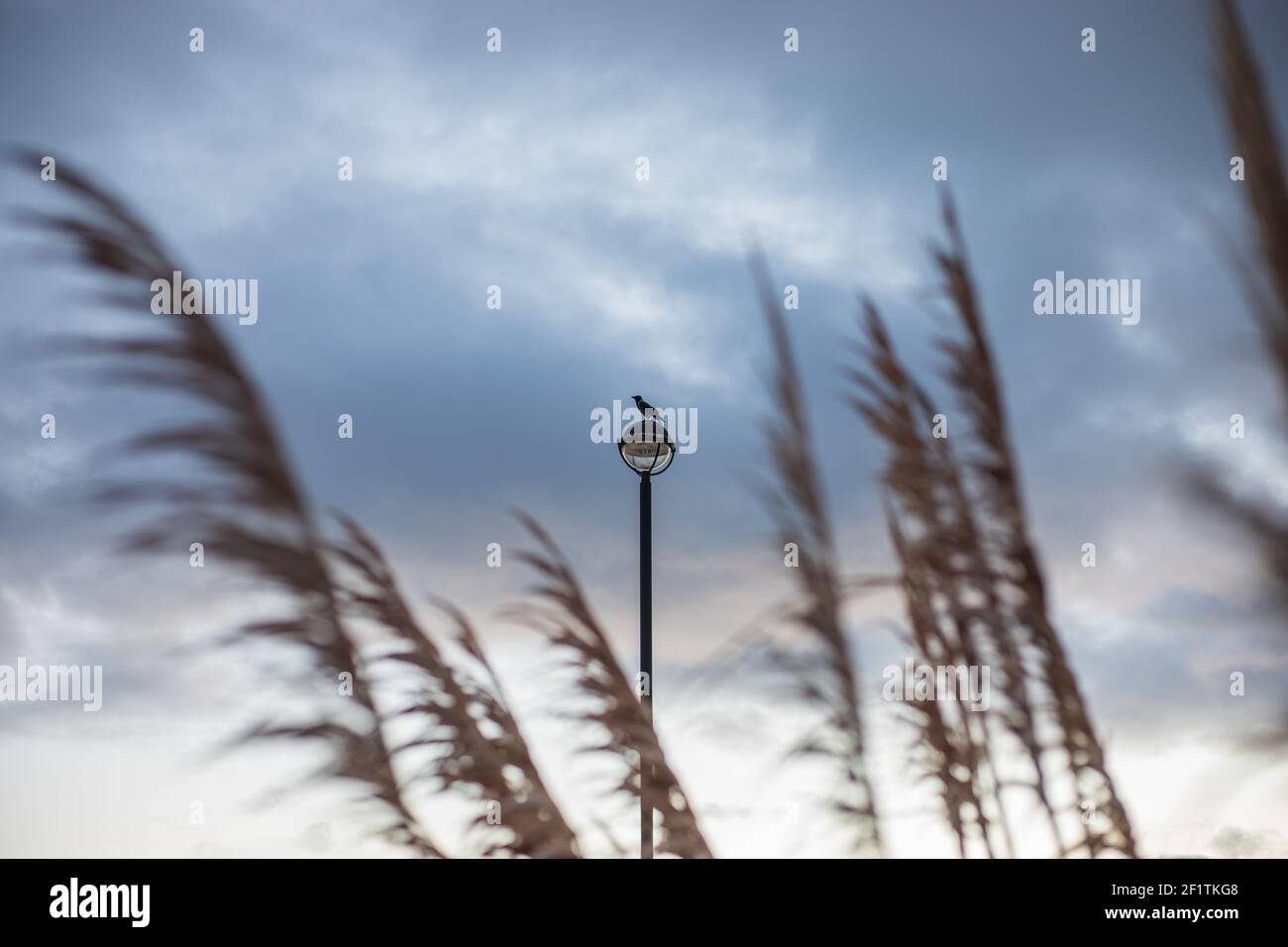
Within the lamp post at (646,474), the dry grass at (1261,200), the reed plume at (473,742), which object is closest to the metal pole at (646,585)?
the lamp post at (646,474)

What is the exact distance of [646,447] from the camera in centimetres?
823

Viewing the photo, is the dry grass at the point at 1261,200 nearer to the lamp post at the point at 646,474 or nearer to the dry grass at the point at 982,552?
the dry grass at the point at 982,552

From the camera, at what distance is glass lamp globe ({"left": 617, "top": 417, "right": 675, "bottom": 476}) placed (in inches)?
324

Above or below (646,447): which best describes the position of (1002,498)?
below

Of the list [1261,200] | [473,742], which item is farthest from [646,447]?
[1261,200]

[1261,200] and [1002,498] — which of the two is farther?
[1002,498]

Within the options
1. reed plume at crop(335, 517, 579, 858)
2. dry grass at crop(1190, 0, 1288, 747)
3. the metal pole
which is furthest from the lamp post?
dry grass at crop(1190, 0, 1288, 747)

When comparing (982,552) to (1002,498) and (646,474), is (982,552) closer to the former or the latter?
(1002,498)

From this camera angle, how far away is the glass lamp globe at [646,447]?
823cm

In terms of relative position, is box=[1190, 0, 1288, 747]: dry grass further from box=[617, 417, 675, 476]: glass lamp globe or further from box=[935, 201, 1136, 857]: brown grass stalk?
box=[617, 417, 675, 476]: glass lamp globe

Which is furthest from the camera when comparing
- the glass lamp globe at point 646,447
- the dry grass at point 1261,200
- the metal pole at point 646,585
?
the glass lamp globe at point 646,447

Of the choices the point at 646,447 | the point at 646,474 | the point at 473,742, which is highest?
the point at 646,447
